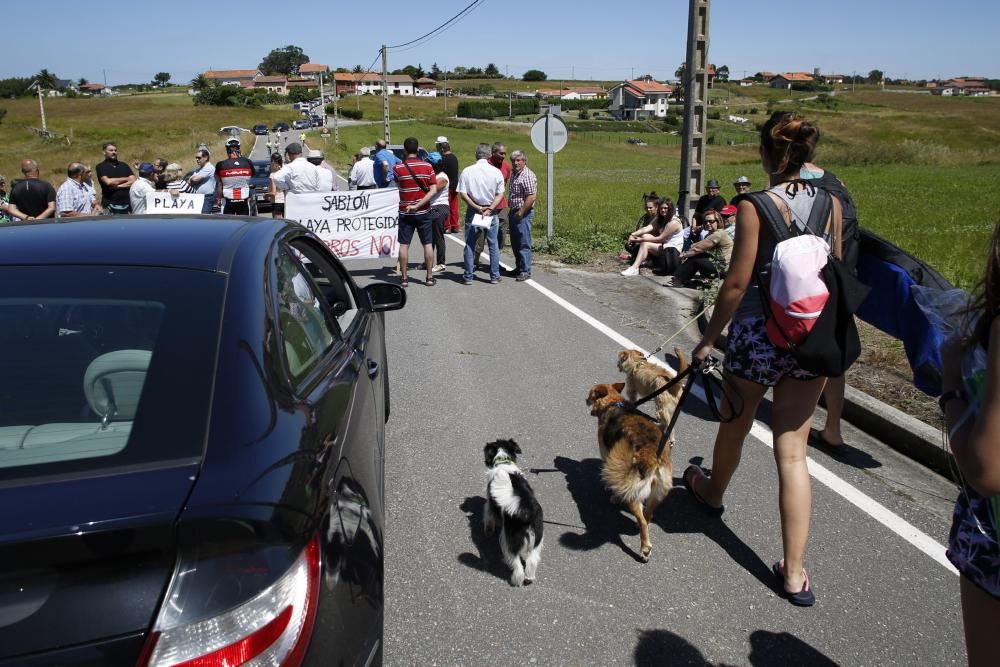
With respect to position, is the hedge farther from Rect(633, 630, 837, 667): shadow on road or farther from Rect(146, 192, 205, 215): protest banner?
Rect(633, 630, 837, 667): shadow on road

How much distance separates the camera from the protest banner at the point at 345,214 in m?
11.0

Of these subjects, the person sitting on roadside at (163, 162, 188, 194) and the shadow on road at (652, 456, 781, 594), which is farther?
the person sitting on roadside at (163, 162, 188, 194)

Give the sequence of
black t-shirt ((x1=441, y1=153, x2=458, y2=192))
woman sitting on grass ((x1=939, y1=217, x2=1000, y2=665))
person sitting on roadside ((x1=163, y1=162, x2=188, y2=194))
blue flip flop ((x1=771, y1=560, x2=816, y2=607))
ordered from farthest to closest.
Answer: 1. black t-shirt ((x1=441, y1=153, x2=458, y2=192))
2. person sitting on roadside ((x1=163, y1=162, x2=188, y2=194))
3. blue flip flop ((x1=771, y1=560, x2=816, y2=607))
4. woman sitting on grass ((x1=939, y1=217, x2=1000, y2=665))

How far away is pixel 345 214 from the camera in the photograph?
1102 centimetres

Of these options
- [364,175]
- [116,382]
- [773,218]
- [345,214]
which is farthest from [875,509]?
[364,175]

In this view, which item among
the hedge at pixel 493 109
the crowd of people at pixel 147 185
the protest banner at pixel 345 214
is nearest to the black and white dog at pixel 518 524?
the protest banner at pixel 345 214

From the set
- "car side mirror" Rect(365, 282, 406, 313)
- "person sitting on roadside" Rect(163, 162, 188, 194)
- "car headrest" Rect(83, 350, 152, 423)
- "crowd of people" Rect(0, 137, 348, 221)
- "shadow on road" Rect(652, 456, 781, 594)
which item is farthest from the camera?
"person sitting on roadside" Rect(163, 162, 188, 194)

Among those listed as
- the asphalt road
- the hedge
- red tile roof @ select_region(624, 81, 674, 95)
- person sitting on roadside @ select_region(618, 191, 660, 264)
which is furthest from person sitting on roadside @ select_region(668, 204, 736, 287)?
red tile roof @ select_region(624, 81, 674, 95)

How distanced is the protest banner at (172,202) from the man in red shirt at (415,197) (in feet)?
12.5

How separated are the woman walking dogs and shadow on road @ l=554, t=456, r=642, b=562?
2.55 feet

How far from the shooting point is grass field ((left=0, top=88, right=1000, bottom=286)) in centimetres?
1731

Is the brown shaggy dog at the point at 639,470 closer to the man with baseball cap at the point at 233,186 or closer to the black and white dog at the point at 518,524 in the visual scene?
the black and white dog at the point at 518,524

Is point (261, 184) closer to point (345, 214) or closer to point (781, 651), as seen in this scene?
point (345, 214)

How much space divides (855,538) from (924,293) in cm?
131
